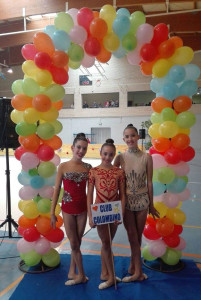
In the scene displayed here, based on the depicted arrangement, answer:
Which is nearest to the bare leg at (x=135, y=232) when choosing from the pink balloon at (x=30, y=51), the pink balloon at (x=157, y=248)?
the pink balloon at (x=157, y=248)

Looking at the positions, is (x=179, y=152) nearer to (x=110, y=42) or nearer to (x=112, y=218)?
(x=112, y=218)

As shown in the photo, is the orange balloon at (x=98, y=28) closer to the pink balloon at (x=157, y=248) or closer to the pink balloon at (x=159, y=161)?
the pink balloon at (x=159, y=161)

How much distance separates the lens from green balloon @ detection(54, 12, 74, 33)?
2.64m

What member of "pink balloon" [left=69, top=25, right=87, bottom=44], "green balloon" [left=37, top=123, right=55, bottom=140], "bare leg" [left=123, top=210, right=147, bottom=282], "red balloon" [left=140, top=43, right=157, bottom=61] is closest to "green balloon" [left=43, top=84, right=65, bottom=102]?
"green balloon" [left=37, top=123, right=55, bottom=140]

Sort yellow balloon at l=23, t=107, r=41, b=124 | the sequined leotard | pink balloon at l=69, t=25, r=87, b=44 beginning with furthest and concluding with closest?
yellow balloon at l=23, t=107, r=41, b=124, pink balloon at l=69, t=25, r=87, b=44, the sequined leotard

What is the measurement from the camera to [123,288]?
257cm

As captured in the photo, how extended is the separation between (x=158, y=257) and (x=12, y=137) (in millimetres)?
2542

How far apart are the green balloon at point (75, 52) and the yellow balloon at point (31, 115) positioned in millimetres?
691

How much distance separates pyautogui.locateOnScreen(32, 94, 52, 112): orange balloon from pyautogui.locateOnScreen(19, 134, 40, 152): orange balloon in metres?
0.32

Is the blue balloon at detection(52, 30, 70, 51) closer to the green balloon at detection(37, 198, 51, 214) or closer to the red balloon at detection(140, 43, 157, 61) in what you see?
the red balloon at detection(140, 43, 157, 61)

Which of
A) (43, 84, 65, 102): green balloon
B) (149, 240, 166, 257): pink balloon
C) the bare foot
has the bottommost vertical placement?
the bare foot

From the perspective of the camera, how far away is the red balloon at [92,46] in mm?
2670

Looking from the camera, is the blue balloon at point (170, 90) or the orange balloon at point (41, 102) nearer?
the orange balloon at point (41, 102)

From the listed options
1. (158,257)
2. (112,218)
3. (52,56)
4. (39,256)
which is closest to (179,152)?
(112,218)
